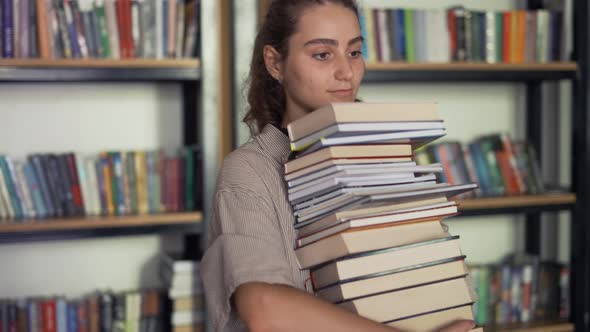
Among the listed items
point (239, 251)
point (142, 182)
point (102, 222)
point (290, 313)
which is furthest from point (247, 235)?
point (142, 182)

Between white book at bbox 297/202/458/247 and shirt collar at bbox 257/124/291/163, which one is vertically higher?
shirt collar at bbox 257/124/291/163

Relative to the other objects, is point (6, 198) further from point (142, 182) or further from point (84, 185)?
point (142, 182)

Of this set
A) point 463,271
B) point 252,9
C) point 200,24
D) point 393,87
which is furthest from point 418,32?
point 463,271

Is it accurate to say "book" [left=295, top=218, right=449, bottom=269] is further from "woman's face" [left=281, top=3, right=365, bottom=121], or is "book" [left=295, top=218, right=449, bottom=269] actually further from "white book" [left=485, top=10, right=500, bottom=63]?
"white book" [left=485, top=10, right=500, bottom=63]

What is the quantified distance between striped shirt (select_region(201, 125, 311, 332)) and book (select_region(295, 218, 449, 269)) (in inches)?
1.6

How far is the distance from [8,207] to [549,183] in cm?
226

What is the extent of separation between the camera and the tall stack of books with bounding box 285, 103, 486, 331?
3.34 ft

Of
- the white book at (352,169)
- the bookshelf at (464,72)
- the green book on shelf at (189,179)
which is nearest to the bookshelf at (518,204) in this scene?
the bookshelf at (464,72)

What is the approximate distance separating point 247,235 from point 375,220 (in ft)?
0.61

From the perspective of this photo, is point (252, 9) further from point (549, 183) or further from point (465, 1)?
point (549, 183)

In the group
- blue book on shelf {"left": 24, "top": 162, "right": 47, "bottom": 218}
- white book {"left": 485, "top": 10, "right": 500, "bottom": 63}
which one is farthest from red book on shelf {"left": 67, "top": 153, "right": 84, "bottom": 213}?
white book {"left": 485, "top": 10, "right": 500, "bottom": 63}

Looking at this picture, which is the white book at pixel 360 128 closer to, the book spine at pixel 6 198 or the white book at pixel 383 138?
the white book at pixel 383 138

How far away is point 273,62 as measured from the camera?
132 cm

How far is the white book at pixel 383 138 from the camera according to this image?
1031 millimetres
